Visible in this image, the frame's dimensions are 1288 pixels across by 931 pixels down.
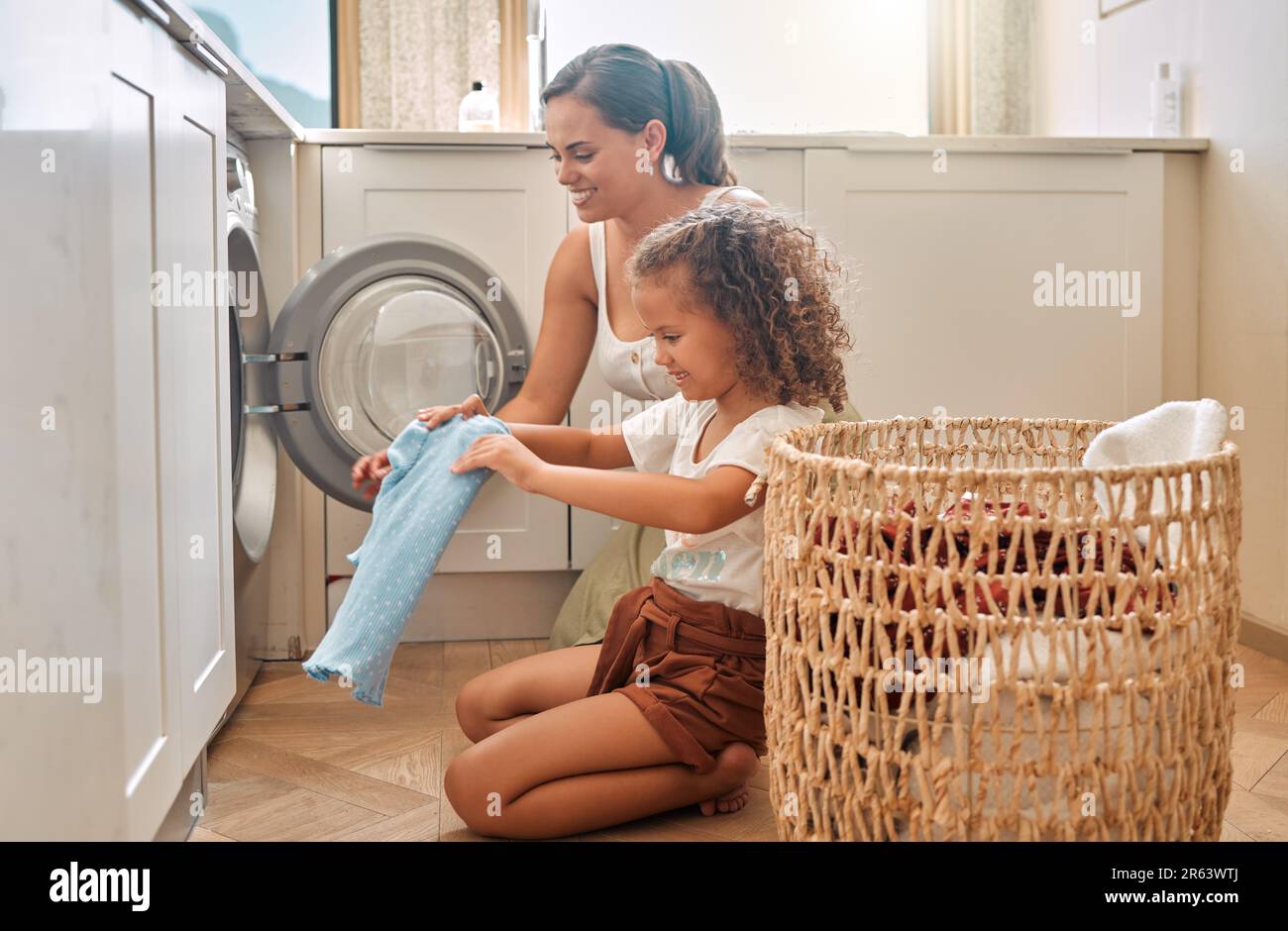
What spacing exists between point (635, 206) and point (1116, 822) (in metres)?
1.05

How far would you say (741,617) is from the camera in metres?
1.28

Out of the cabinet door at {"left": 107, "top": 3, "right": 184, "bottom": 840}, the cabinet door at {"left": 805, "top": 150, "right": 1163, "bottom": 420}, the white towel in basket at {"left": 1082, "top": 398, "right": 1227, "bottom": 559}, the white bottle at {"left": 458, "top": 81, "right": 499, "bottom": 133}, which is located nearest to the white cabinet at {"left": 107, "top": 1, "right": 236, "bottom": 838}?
the cabinet door at {"left": 107, "top": 3, "right": 184, "bottom": 840}

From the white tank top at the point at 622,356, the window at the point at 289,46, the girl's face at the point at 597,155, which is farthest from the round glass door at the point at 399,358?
the window at the point at 289,46

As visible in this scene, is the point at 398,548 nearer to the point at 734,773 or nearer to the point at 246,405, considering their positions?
the point at 734,773

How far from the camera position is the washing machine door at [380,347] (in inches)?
70.9

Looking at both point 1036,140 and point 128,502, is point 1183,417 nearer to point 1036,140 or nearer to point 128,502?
point 128,502

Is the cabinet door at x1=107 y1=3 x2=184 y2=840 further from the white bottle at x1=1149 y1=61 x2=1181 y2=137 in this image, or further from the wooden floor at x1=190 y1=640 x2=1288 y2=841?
the white bottle at x1=1149 y1=61 x2=1181 y2=137

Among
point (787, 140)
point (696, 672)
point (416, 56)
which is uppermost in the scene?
point (416, 56)

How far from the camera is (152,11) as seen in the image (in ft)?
3.40

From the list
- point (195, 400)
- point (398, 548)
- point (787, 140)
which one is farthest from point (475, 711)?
point (787, 140)

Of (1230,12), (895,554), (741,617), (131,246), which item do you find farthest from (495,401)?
(1230,12)

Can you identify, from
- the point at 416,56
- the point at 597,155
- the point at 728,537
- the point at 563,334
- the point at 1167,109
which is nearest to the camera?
the point at 728,537

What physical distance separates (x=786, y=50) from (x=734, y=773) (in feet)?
6.57

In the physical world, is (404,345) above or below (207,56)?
below
